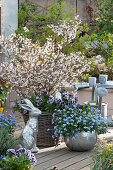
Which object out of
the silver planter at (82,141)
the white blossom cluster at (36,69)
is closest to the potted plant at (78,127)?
the silver planter at (82,141)

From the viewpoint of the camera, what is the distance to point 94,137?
16.3ft

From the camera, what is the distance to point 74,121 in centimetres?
489

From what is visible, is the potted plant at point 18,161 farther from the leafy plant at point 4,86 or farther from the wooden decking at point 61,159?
the leafy plant at point 4,86

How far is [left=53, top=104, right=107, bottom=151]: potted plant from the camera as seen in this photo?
4.84 metres

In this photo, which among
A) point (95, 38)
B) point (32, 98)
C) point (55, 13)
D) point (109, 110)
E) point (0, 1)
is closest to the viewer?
point (32, 98)

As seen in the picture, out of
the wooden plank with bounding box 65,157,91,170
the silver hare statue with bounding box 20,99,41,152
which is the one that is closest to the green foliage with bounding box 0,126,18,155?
the silver hare statue with bounding box 20,99,41,152

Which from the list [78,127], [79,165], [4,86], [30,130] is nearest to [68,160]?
[79,165]

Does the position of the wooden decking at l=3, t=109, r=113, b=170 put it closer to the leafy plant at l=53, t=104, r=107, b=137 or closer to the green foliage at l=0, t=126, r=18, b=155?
the leafy plant at l=53, t=104, r=107, b=137

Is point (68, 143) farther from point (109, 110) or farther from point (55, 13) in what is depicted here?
point (55, 13)

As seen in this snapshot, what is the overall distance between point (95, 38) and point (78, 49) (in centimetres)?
54

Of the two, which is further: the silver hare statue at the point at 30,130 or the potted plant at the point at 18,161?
the silver hare statue at the point at 30,130

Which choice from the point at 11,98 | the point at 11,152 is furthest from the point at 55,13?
the point at 11,152

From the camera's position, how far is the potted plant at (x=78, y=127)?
4.84m

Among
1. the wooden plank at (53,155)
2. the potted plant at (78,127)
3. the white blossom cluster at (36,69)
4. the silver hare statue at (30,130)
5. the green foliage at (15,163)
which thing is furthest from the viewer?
the white blossom cluster at (36,69)
